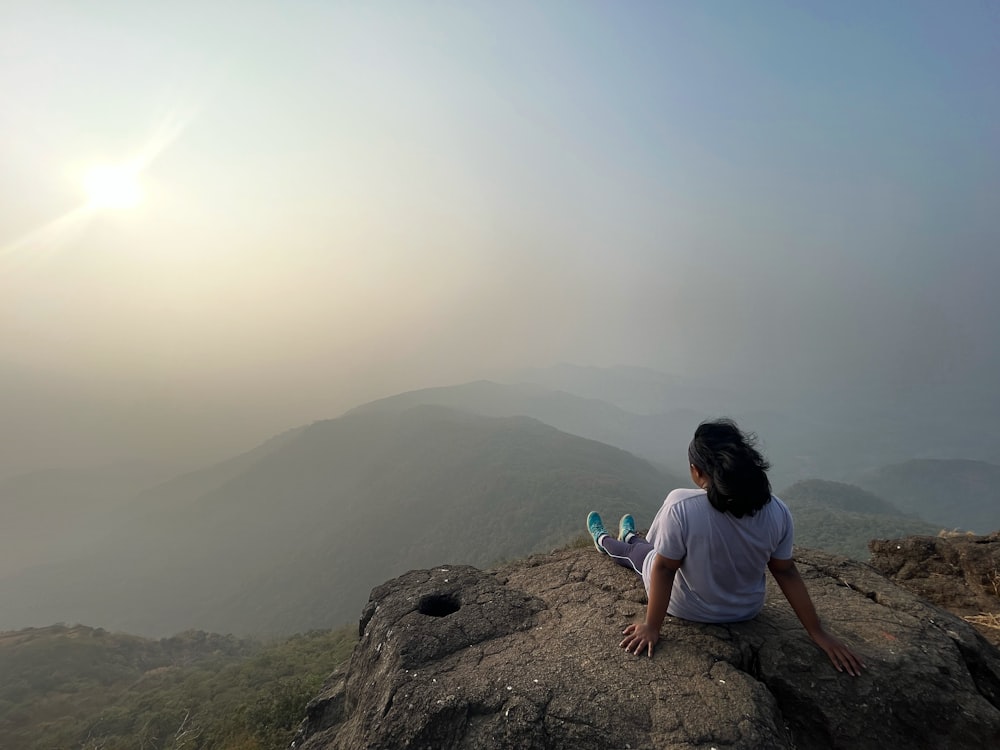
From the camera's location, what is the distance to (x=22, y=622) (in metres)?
104

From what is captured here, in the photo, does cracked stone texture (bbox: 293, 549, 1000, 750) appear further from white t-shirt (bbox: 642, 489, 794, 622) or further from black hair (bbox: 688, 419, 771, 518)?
black hair (bbox: 688, 419, 771, 518)

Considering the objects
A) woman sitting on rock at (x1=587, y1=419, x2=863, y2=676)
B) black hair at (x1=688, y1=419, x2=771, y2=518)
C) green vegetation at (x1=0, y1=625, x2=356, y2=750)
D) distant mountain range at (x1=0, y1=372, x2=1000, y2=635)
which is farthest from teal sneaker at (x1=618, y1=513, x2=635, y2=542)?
distant mountain range at (x1=0, y1=372, x2=1000, y2=635)

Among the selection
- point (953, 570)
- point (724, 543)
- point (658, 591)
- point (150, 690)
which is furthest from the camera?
point (150, 690)

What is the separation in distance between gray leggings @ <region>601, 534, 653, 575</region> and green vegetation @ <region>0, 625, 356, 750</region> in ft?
26.2

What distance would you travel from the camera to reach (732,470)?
3.37 meters

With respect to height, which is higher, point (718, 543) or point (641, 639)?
point (718, 543)

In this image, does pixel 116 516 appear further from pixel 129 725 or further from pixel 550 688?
pixel 550 688

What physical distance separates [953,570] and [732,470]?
7.20 metres

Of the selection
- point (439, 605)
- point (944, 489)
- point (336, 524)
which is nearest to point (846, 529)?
point (439, 605)

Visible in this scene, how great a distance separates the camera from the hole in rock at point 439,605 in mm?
5508

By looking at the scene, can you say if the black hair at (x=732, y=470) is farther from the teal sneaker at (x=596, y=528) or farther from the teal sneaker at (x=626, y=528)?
the teal sneaker at (x=596, y=528)

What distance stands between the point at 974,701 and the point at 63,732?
37.8m

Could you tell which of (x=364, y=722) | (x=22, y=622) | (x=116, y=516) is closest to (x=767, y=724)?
(x=364, y=722)

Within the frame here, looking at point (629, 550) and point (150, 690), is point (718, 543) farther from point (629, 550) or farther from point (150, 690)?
point (150, 690)
